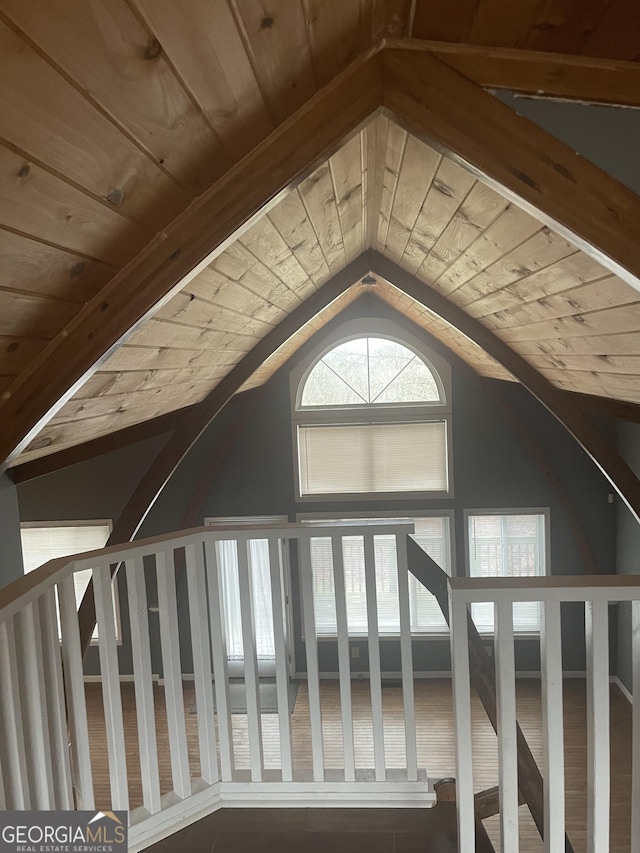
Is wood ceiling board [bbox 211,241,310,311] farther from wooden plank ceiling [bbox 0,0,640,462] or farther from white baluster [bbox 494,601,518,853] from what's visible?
white baluster [bbox 494,601,518,853]

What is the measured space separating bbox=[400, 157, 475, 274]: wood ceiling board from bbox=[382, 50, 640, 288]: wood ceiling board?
0.84ft

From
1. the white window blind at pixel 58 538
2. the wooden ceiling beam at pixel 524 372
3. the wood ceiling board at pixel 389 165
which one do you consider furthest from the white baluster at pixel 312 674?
the white window blind at pixel 58 538

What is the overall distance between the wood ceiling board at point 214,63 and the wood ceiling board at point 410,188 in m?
0.61

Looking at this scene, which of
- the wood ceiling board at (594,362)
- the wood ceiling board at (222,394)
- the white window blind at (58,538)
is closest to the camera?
the wood ceiling board at (594,362)

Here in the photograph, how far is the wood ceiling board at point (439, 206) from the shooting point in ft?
6.54

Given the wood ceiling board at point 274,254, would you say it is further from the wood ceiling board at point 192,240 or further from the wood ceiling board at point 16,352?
the wood ceiling board at point 16,352

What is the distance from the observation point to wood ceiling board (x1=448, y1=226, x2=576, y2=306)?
6.67 feet

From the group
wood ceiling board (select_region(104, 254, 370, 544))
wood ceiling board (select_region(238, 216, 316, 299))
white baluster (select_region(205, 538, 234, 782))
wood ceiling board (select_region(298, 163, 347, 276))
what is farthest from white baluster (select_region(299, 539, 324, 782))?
wood ceiling board (select_region(104, 254, 370, 544))

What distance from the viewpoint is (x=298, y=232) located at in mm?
2666

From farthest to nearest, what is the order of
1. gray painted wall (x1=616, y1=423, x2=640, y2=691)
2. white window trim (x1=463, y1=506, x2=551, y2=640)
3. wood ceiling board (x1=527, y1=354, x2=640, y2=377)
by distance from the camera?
white window trim (x1=463, y1=506, x2=551, y2=640), gray painted wall (x1=616, y1=423, x2=640, y2=691), wood ceiling board (x1=527, y1=354, x2=640, y2=377)

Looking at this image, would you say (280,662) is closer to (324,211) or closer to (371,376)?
(324,211)

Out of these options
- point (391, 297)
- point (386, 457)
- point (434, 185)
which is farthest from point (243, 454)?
point (434, 185)

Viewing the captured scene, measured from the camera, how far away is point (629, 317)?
2209 millimetres

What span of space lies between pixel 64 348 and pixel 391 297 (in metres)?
4.68
